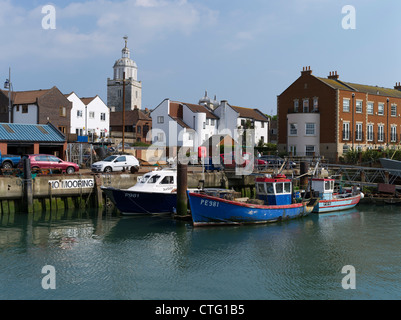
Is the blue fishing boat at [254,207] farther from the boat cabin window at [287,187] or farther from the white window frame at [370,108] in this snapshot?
the white window frame at [370,108]

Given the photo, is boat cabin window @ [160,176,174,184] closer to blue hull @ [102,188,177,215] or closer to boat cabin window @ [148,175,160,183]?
boat cabin window @ [148,175,160,183]

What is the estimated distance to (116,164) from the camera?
37125 millimetres

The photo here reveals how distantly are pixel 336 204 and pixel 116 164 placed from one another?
743 inches

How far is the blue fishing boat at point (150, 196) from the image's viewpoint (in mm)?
28734

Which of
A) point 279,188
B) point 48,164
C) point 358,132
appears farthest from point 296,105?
point 48,164

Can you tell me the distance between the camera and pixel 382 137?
2436 inches

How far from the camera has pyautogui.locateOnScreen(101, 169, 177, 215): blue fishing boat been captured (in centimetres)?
2873

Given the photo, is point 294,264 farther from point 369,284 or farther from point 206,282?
point 206,282

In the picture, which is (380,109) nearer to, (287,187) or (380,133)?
(380,133)

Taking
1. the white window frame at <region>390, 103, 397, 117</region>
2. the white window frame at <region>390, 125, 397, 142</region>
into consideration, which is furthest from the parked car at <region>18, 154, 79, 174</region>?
the white window frame at <region>390, 103, 397, 117</region>

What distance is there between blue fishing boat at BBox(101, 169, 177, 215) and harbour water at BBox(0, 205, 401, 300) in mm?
817

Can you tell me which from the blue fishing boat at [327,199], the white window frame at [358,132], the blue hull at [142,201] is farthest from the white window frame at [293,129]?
the blue hull at [142,201]
